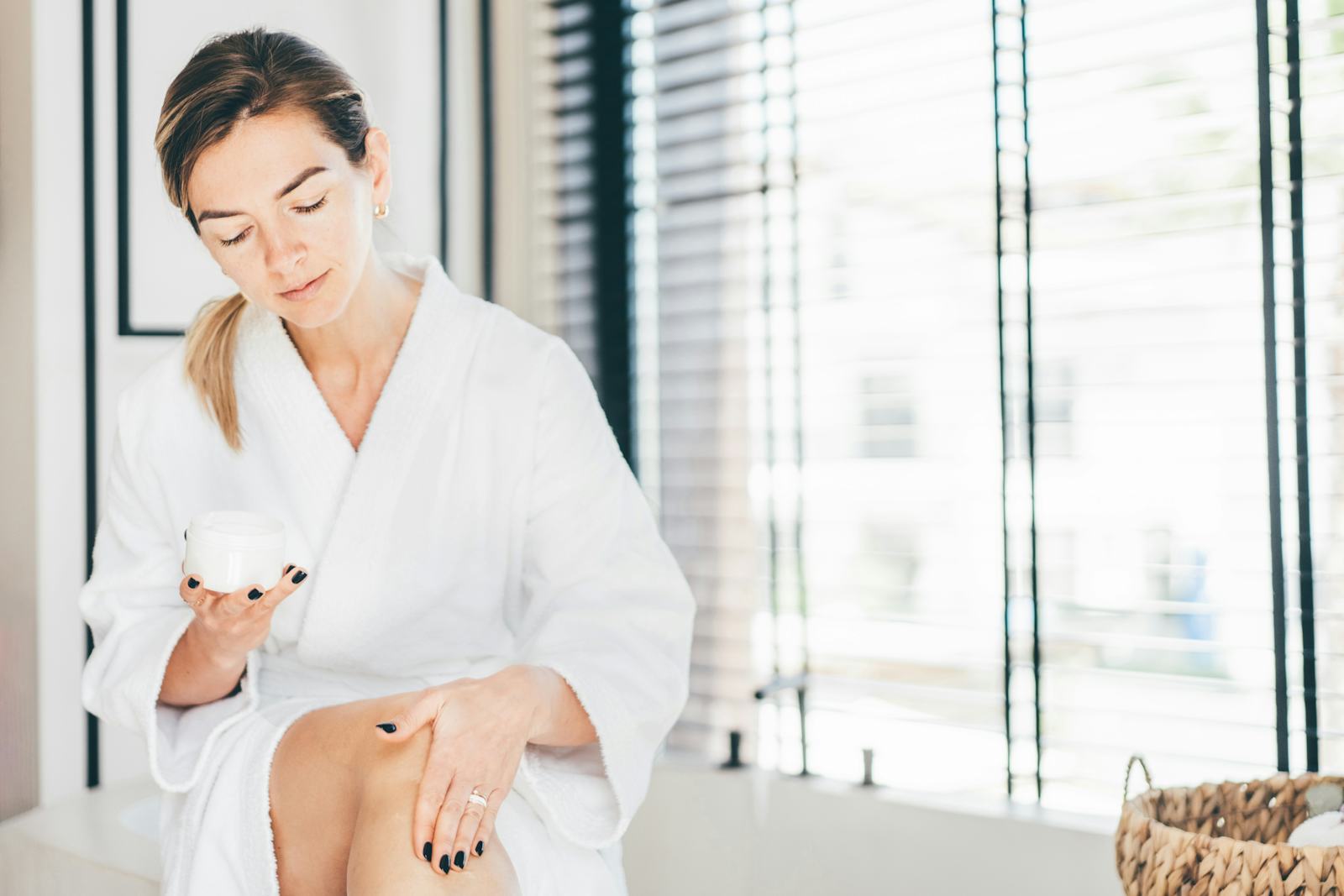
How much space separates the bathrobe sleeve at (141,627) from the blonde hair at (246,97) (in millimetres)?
319

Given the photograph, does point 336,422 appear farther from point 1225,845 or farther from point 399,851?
Answer: point 1225,845

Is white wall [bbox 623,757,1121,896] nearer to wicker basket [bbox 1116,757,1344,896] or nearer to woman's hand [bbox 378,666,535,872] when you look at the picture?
wicker basket [bbox 1116,757,1344,896]

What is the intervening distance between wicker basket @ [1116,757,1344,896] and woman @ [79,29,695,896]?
50 centimetres

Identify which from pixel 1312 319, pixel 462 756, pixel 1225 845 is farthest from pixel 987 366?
pixel 462 756

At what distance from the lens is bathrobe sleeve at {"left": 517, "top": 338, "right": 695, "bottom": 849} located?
1.19 metres

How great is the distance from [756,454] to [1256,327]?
0.80 m

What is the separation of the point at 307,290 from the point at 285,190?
106 millimetres

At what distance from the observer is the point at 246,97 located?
1155 mm

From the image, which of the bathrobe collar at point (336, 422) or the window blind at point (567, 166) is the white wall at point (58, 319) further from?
the window blind at point (567, 166)

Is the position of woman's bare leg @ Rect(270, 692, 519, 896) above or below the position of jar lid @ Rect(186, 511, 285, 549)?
below

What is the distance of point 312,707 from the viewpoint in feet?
4.08

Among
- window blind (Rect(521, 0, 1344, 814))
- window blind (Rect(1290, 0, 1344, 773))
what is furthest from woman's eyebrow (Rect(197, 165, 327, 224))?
window blind (Rect(1290, 0, 1344, 773))

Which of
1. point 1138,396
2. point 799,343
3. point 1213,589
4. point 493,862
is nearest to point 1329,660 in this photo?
point 1213,589

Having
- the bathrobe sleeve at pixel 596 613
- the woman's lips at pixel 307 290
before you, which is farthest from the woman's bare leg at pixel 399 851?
the woman's lips at pixel 307 290
